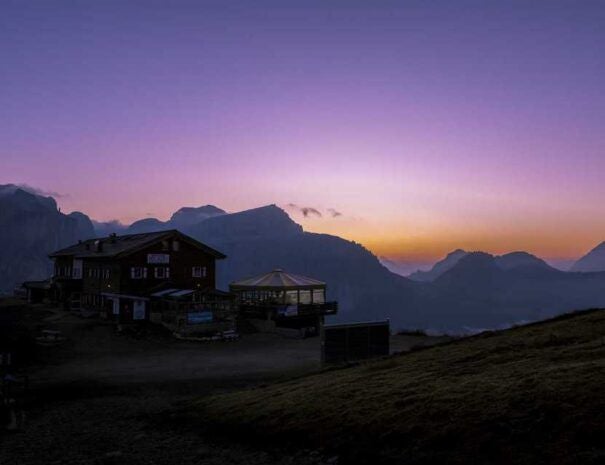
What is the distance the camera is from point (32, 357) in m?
34.9

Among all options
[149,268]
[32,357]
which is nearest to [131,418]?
[32,357]

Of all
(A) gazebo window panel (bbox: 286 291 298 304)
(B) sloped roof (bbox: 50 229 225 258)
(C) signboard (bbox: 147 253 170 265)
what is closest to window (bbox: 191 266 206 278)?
(B) sloped roof (bbox: 50 229 225 258)

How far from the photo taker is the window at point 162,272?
5916 centimetres

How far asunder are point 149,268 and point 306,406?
46327 millimetres

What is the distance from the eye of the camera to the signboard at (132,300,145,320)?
52.2m

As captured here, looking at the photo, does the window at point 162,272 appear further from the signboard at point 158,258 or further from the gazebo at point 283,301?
the gazebo at point 283,301

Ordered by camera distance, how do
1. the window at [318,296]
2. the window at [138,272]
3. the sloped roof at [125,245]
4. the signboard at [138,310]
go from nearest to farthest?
1. the signboard at [138,310]
2. the window at [138,272]
3. the sloped roof at [125,245]
4. the window at [318,296]

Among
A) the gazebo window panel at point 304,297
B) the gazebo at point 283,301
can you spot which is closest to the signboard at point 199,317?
the gazebo at point 283,301

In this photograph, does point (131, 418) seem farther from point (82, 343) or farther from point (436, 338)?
point (436, 338)

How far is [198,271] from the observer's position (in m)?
62.8

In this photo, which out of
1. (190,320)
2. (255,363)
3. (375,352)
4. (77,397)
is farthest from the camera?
(190,320)

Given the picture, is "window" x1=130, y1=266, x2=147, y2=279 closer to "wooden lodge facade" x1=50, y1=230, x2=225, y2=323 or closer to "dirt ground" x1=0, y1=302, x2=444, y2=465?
"wooden lodge facade" x1=50, y1=230, x2=225, y2=323

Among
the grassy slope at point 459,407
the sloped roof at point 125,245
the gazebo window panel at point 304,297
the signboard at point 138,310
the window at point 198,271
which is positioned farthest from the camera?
the window at point 198,271

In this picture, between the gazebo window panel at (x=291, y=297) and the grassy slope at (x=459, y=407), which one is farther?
the gazebo window panel at (x=291, y=297)
